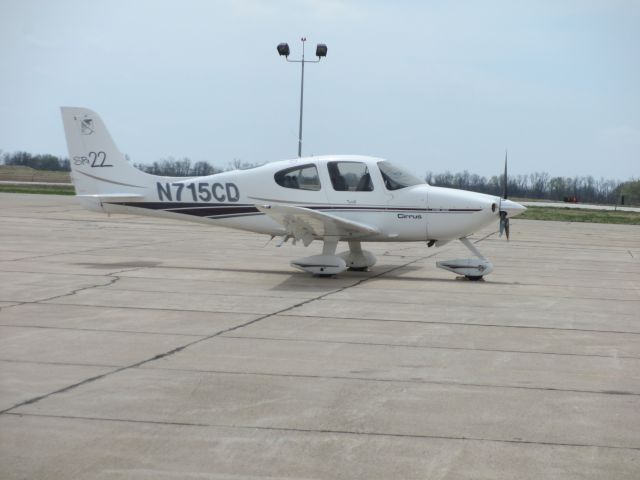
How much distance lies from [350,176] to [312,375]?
27.1 ft

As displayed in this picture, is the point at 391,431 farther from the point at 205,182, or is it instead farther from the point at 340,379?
the point at 205,182

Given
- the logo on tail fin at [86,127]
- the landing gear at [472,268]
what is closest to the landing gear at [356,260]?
the landing gear at [472,268]

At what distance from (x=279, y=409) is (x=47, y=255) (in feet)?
40.6

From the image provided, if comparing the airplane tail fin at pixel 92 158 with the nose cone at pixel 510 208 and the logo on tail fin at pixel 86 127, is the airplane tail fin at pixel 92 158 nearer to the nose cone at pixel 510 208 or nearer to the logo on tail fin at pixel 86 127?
the logo on tail fin at pixel 86 127

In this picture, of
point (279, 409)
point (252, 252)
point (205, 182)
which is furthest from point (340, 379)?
point (252, 252)

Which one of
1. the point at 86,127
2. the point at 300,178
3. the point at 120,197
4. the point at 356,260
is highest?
the point at 86,127

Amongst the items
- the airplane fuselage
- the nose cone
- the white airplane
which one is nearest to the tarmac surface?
the white airplane

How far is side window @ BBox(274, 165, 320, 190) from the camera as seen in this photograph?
51.3 ft

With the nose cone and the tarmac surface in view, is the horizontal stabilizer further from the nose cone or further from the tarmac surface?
the nose cone

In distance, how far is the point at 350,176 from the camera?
1553 cm

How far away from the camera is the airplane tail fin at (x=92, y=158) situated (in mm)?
16984

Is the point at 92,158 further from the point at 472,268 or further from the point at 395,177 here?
the point at 472,268

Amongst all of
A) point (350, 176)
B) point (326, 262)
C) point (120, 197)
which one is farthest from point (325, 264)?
point (120, 197)

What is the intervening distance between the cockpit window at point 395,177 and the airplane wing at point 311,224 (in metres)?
0.83
